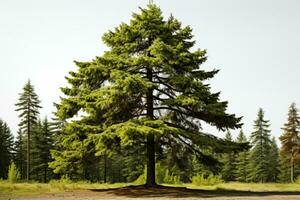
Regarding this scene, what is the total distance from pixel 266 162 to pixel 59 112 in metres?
62.4

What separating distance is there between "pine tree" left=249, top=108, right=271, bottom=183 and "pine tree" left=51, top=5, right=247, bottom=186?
4925 centimetres

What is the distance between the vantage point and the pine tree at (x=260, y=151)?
7200 centimetres

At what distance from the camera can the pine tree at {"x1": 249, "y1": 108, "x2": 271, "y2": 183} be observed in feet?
236

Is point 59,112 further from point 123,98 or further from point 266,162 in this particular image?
point 266,162

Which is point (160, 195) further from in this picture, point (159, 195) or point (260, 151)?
point (260, 151)

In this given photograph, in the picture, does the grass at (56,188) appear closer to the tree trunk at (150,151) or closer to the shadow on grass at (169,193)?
the shadow on grass at (169,193)

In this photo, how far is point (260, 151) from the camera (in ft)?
252

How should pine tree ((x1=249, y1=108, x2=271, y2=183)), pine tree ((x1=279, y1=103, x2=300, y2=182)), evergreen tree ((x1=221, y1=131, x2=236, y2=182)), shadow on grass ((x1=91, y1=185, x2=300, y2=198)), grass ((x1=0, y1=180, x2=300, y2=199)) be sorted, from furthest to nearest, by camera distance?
evergreen tree ((x1=221, y1=131, x2=236, y2=182)), pine tree ((x1=249, y1=108, x2=271, y2=183)), pine tree ((x1=279, y1=103, x2=300, y2=182)), grass ((x1=0, y1=180, x2=300, y2=199)), shadow on grass ((x1=91, y1=185, x2=300, y2=198))

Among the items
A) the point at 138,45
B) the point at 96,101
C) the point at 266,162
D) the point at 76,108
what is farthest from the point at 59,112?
the point at 266,162

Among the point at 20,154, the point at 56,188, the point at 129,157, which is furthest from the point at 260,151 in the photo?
the point at 56,188

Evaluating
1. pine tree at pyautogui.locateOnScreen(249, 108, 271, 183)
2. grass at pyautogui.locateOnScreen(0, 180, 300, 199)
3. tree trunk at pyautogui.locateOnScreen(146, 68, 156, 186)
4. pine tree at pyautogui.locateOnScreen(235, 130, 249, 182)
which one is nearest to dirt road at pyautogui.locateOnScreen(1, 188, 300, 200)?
tree trunk at pyautogui.locateOnScreen(146, 68, 156, 186)

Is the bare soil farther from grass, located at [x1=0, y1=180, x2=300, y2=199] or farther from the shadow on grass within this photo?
grass, located at [x1=0, y1=180, x2=300, y2=199]

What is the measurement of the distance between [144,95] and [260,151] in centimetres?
5750

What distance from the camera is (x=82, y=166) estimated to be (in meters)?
24.9
